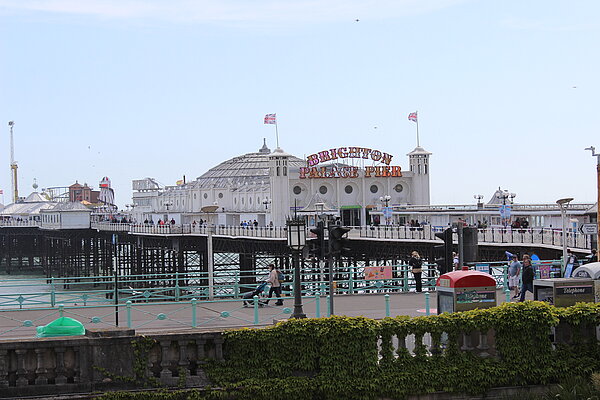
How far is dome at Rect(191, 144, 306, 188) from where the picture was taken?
4704 inches

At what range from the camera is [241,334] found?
15375 mm

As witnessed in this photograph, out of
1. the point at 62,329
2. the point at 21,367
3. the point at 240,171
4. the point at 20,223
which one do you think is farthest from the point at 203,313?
the point at 20,223

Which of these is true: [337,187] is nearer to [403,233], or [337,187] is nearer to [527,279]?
[403,233]

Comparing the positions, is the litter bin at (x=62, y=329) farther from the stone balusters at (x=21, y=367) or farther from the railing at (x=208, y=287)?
the railing at (x=208, y=287)

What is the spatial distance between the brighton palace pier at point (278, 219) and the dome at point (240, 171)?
271 millimetres

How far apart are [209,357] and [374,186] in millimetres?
75942

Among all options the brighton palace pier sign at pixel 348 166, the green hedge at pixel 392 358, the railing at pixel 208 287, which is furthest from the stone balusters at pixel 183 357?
the brighton palace pier sign at pixel 348 166

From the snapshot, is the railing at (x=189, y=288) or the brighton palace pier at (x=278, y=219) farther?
the brighton palace pier at (x=278, y=219)

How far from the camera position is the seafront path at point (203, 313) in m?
20.2

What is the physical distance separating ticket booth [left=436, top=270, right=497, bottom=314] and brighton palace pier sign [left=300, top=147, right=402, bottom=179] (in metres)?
70.7

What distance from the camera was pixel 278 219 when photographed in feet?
289

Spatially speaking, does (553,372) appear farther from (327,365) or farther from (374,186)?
(374,186)

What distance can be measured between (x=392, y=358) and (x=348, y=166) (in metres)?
75.2

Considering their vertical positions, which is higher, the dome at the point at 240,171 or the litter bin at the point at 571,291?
the dome at the point at 240,171
